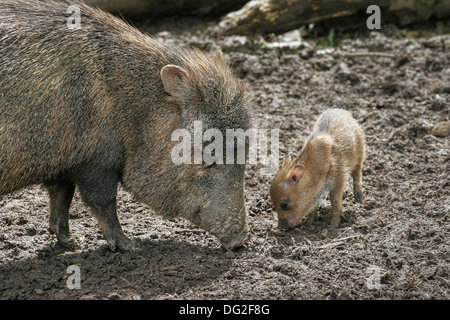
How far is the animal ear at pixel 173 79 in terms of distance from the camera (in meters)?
4.57

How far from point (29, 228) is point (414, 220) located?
337 centimetres

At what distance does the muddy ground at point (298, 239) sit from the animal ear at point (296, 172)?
0.44m

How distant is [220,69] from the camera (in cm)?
485

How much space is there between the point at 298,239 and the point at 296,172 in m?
0.66

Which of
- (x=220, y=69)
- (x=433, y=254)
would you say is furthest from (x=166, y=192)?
(x=433, y=254)

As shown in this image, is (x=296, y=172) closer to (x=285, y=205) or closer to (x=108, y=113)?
(x=285, y=205)

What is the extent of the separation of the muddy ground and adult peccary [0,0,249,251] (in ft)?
1.17

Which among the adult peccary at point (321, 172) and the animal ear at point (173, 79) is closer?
the animal ear at point (173, 79)

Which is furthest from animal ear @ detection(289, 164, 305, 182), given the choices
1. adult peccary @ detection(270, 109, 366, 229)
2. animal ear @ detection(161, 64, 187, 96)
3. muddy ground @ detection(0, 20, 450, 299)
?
animal ear @ detection(161, 64, 187, 96)

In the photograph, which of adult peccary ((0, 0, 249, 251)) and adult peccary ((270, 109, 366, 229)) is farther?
adult peccary ((270, 109, 366, 229))

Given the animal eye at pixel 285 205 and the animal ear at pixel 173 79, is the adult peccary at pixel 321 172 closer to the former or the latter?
the animal eye at pixel 285 205

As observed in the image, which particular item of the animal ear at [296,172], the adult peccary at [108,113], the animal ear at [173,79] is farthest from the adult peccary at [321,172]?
the animal ear at [173,79]

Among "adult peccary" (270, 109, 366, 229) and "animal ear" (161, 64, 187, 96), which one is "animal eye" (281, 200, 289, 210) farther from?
"animal ear" (161, 64, 187, 96)

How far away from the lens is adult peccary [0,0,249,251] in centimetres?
447
